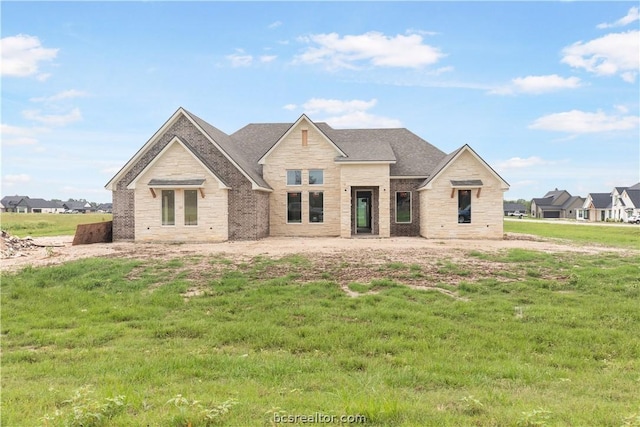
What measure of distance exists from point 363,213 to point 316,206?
3900 mm

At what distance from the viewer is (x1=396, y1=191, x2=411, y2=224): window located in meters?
25.5

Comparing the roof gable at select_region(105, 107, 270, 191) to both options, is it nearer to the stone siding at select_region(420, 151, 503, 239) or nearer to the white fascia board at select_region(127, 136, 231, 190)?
the white fascia board at select_region(127, 136, 231, 190)

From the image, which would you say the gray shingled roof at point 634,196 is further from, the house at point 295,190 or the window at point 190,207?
the window at point 190,207

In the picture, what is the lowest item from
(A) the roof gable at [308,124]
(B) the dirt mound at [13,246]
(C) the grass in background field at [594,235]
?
(C) the grass in background field at [594,235]

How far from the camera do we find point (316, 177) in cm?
2577

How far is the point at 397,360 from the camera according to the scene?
18.5ft

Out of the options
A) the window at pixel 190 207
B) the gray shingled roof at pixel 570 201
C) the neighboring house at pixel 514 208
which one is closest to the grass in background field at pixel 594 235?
the window at pixel 190 207

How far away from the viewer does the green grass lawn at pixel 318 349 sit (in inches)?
157

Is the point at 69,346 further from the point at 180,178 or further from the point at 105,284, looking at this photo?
the point at 180,178

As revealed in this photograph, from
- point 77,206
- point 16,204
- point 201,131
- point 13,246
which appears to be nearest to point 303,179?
point 201,131

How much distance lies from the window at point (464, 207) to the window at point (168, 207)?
15.7 metres

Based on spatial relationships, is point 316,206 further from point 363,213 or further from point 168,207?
point 168,207

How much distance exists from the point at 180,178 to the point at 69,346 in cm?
1637

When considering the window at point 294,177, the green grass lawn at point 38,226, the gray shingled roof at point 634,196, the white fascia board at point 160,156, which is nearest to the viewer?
the white fascia board at point 160,156
